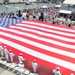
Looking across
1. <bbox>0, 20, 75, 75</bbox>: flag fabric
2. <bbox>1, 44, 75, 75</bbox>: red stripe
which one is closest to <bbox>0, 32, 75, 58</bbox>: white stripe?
<bbox>0, 20, 75, 75</bbox>: flag fabric

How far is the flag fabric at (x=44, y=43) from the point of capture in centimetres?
730

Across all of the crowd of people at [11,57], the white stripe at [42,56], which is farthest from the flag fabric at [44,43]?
the crowd of people at [11,57]

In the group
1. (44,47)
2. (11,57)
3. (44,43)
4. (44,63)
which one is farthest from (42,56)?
(11,57)

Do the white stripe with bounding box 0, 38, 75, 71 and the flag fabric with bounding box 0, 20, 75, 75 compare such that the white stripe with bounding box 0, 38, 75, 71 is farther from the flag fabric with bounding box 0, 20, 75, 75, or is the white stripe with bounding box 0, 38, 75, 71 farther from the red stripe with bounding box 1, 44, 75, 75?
the red stripe with bounding box 1, 44, 75, 75

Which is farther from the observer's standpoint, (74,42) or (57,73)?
(74,42)

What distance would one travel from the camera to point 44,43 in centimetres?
874

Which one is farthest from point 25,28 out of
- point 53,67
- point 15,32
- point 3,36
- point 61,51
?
point 53,67

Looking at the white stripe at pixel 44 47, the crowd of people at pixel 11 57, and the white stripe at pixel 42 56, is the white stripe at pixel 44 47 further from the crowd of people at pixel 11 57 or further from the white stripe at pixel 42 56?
the crowd of people at pixel 11 57

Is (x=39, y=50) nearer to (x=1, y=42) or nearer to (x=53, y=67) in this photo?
(x=53, y=67)

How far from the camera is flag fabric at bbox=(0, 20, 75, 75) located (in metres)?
7.30

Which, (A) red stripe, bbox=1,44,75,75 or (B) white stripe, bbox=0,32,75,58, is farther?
(B) white stripe, bbox=0,32,75,58

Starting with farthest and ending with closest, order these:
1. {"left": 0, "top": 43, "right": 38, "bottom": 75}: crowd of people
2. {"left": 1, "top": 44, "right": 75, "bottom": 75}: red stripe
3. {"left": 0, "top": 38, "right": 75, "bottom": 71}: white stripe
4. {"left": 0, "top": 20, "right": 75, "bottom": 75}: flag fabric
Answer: {"left": 0, "top": 43, "right": 38, "bottom": 75}: crowd of people, {"left": 0, "top": 20, "right": 75, "bottom": 75}: flag fabric, {"left": 0, "top": 38, "right": 75, "bottom": 71}: white stripe, {"left": 1, "top": 44, "right": 75, "bottom": 75}: red stripe

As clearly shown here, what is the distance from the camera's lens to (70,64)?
702 centimetres

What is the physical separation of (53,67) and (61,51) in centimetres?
110
